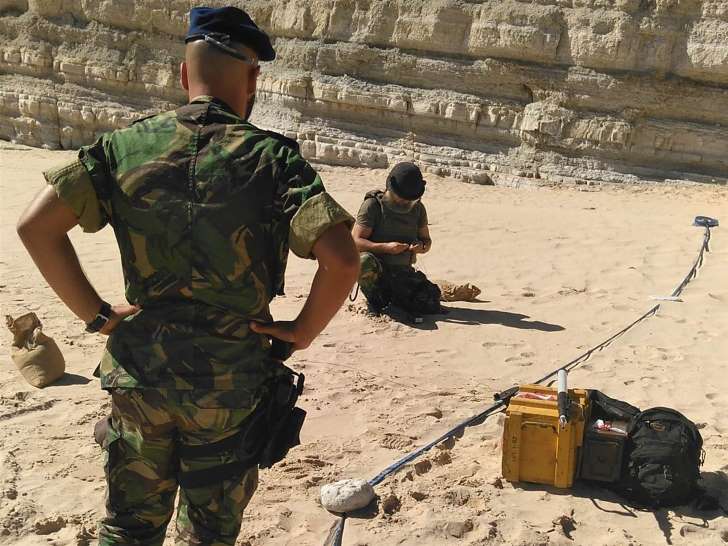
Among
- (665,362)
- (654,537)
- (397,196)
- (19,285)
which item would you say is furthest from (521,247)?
(654,537)

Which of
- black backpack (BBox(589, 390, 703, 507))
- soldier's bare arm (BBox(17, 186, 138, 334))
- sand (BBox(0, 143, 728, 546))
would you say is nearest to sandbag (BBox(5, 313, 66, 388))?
sand (BBox(0, 143, 728, 546))

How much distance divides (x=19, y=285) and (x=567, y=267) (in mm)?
5327

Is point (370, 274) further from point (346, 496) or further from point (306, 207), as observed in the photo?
point (306, 207)

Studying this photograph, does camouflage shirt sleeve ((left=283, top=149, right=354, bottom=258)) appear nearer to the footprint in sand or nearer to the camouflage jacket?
the camouflage jacket

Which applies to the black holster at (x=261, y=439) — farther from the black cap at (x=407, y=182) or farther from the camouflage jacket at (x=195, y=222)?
the black cap at (x=407, y=182)

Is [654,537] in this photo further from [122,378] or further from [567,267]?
[567,267]

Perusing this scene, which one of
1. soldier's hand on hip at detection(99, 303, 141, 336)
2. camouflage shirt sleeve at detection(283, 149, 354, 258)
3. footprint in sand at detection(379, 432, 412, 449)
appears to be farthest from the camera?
footprint in sand at detection(379, 432, 412, 449)

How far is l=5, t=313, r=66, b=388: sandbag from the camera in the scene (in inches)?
185

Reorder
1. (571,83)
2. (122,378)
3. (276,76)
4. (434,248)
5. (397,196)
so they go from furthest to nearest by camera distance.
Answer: (276,76) < (571,83) < (434,248) < (397,196) < (122,378)

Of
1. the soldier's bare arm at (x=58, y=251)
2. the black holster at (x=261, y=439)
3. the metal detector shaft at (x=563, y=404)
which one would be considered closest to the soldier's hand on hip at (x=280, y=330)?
the black holster at (x=261, y=439)

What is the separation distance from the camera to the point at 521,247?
9.08m

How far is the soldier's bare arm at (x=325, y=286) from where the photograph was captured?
6.93 feet

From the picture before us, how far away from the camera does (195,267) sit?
83.7 inches

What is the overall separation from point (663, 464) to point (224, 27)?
8.37 ft
